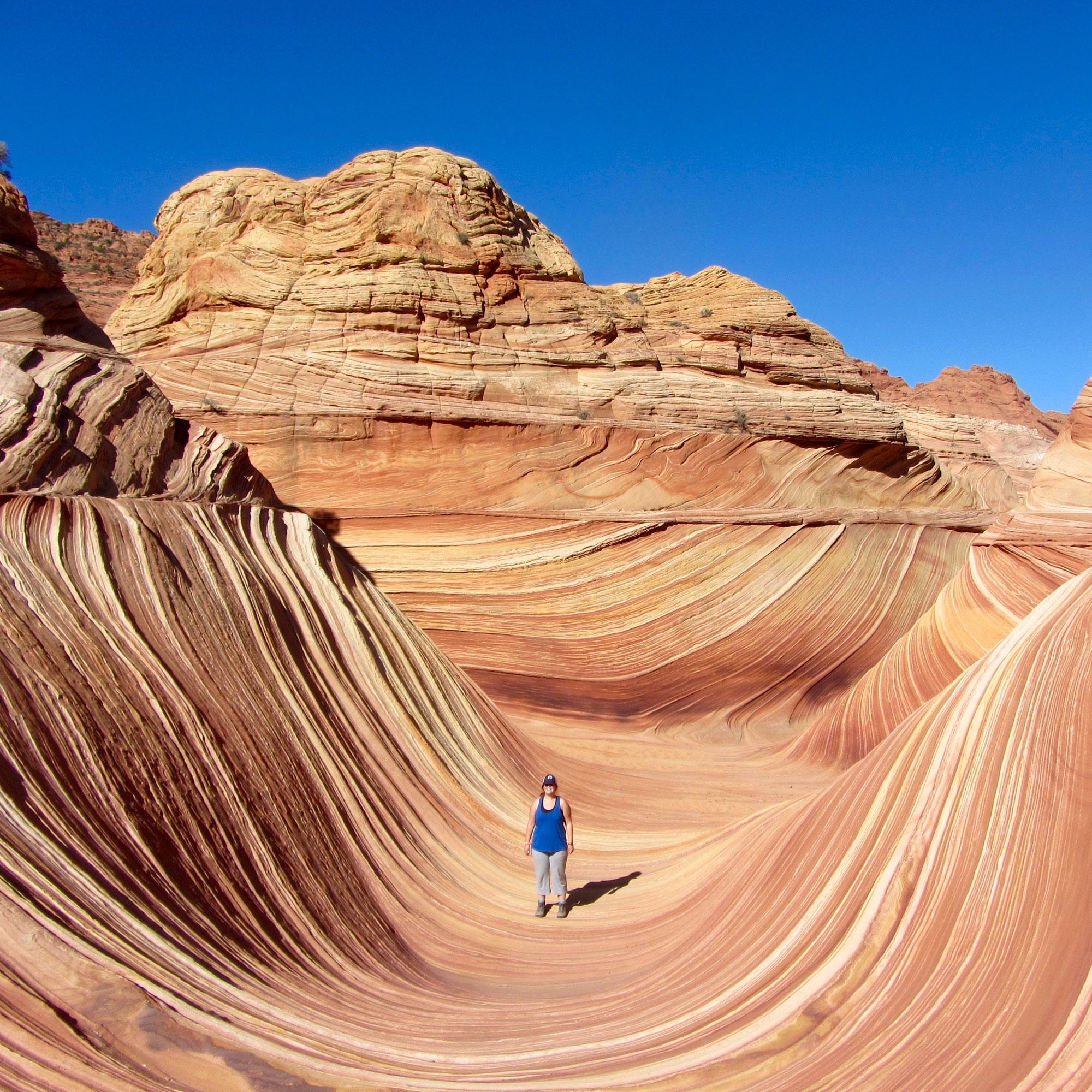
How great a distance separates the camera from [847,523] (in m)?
11.4

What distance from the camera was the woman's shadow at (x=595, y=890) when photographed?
5711 mm

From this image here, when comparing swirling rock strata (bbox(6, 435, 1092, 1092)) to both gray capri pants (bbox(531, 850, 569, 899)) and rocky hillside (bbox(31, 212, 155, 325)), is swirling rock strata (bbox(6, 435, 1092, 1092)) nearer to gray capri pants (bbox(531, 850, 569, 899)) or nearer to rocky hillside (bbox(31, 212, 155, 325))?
gray capri pants (bbox(531, 850, 569, 899))

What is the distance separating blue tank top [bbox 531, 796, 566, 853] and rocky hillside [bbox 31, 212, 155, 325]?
17360mm

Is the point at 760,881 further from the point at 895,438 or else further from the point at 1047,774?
the point at 895,438

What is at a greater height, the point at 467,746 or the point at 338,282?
the point at 338,282

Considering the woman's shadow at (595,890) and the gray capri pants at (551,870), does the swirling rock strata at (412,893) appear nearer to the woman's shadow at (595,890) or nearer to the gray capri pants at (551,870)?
the woman's shadow at (595,890)

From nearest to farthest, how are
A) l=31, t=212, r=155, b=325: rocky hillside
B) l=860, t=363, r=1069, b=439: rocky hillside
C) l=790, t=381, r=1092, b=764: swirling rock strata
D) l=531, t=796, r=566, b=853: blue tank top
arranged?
l=531, t=796, r=566, b=853: blue tank top, l=790, t=381, r=1092, b=764: swirling rock strata, l=31, t=212, r=155, b=325: rocky hillside, l=860, t=363, r=1069, b=439: rocky hillside

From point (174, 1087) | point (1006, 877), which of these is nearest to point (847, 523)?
point (1006, 877)

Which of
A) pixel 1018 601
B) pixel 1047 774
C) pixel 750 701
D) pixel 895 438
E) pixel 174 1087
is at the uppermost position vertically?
pixel 895 438

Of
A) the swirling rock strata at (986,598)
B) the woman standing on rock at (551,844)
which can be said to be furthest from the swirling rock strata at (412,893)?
the swirling rock strata at (986,598)

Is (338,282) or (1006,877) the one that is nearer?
(1006,877)

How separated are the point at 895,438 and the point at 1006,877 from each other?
9.47m

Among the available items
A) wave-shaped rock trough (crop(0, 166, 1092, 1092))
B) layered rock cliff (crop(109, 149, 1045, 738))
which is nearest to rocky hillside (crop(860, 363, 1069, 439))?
layered rock cliff (crop(109, 149, 1045, 738))

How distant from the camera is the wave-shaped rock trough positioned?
2.88 m
